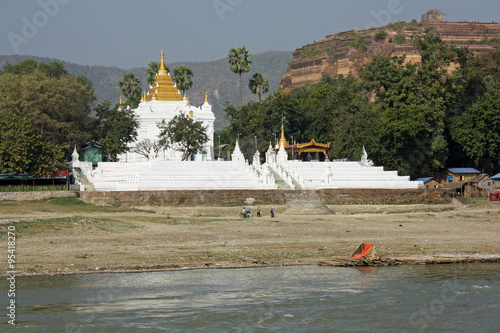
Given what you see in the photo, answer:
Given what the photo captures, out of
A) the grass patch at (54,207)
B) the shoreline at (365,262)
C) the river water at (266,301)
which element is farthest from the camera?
the grass patch at (54,207)

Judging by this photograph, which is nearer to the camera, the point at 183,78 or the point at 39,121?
the point at 39,121

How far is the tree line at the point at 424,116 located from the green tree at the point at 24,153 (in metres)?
25.4

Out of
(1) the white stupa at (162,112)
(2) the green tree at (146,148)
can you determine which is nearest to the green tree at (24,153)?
(2) the green tree at (146,148)

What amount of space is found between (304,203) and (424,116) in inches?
880

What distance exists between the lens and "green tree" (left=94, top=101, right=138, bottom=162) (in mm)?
64062

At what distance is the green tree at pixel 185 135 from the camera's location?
62281 mm

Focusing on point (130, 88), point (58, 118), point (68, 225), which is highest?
point (130, 88)

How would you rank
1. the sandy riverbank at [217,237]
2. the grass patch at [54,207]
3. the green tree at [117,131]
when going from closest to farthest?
the sandy riverbank at [217,237], the grass patch at [54,207], the green tree at [117,131]

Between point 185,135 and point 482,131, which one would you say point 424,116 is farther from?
point 185,135

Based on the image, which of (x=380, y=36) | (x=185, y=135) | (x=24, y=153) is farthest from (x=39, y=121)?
(x=380, y=36)

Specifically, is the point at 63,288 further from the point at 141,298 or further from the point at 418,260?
the point at 418,260

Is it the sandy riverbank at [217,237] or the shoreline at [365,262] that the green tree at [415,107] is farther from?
the shoreline at [365,262]

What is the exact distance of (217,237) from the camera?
31.6 m

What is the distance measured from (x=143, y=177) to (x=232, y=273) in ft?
84.9
